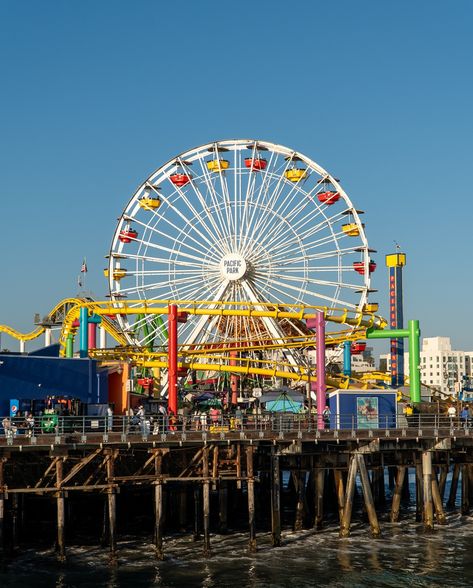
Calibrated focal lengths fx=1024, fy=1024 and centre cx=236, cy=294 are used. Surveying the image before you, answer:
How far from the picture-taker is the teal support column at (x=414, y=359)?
70.0m

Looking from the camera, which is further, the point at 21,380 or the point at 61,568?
the point at 21,380

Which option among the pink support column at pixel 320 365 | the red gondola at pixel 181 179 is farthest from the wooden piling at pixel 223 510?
the red gondola at pixel 181 179

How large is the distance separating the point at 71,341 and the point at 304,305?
17518mm

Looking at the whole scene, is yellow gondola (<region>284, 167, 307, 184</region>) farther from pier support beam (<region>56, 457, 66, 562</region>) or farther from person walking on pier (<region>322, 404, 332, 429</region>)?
pier support beam (<region>56, 457, 66, 562</region>)

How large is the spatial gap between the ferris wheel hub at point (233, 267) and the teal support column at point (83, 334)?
48.2 feet

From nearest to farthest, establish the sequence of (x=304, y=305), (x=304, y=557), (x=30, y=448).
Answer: (x=30, y=448) < (x=304, y=557) < (x=304, y=305)

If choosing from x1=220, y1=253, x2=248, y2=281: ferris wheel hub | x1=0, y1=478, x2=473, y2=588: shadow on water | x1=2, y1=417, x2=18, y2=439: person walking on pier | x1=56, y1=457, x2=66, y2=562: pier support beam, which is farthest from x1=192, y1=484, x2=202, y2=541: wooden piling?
x1=220, y1=253, x2=248, y2=281: ferris wheel hub

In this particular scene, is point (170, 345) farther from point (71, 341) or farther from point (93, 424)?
point (71, 341)

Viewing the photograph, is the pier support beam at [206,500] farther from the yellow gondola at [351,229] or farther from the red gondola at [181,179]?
the red gondola at [181,179]

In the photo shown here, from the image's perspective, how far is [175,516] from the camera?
56.3 metres

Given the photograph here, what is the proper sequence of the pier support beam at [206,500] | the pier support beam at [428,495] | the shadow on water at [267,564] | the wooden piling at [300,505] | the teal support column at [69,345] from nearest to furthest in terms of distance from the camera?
the shadow on water at [267,564] → the pier support beam at [206,500] → the pier support beam at [428,495] → the wooden piling at [300,505] → the teal support column at [69,345]

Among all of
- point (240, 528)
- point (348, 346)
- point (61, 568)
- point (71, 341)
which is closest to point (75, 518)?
point (240, 528)

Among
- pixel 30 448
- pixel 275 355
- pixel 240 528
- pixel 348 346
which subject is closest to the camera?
pixel 30 448

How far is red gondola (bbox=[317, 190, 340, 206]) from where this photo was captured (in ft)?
263
